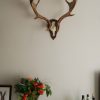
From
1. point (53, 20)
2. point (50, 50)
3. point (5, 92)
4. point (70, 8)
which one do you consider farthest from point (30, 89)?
point (70, 8)

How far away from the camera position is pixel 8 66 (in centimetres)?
210

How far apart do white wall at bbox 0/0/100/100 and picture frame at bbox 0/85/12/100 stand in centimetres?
6

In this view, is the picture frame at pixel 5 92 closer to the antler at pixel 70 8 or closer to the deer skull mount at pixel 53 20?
the deer skull mount at pixel 53 20

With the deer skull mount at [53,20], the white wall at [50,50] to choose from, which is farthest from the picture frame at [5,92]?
the deer skull mount at [53,20]

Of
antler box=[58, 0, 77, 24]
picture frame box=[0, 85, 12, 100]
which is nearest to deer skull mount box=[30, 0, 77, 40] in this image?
antler box=[58, 0, 77, 24]

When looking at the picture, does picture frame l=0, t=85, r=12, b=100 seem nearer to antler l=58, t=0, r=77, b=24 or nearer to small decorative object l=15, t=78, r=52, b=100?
small decorative object l=15, t=78, r=52, b=100

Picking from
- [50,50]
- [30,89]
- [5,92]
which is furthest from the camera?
[50,50]

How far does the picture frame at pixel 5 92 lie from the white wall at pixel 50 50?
0.06m

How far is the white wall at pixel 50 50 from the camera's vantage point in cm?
211

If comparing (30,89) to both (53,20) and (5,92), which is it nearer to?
(5,92)

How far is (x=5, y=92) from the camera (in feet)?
6.64

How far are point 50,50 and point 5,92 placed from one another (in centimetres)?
62

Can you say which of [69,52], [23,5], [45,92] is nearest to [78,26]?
→ [69,52]

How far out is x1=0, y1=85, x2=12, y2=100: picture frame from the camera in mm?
2016
